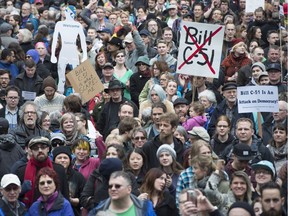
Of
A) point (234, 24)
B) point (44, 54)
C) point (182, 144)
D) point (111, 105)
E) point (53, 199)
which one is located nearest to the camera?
point (53, 199)

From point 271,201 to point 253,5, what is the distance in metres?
14.9

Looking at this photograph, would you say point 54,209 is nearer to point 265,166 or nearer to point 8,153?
point 8,153

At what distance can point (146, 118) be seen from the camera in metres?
18.3

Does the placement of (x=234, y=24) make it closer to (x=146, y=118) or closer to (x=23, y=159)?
(x=146, y=118)

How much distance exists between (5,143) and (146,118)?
107 inches

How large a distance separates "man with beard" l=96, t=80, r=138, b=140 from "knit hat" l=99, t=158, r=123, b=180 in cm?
518

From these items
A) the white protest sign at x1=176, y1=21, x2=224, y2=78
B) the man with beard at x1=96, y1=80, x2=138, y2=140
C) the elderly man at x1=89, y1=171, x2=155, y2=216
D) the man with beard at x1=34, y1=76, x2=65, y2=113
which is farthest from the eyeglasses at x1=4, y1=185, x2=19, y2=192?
the white protest sign at x1=176, y1=21, x2=224, y2=78

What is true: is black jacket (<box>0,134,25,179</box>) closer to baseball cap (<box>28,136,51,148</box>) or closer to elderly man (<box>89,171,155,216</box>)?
baseball cap (<box>28,136,51,148</box>)

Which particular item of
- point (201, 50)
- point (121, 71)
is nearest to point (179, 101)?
point (201, 50)

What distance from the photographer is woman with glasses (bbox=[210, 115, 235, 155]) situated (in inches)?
675

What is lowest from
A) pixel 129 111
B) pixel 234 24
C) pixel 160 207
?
pixel 160 207

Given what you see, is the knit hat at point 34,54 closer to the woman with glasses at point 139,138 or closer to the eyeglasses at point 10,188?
the woman with glasses at point 139,138

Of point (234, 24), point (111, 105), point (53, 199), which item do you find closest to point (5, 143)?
point (53, 199)

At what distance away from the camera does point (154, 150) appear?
16297mm
